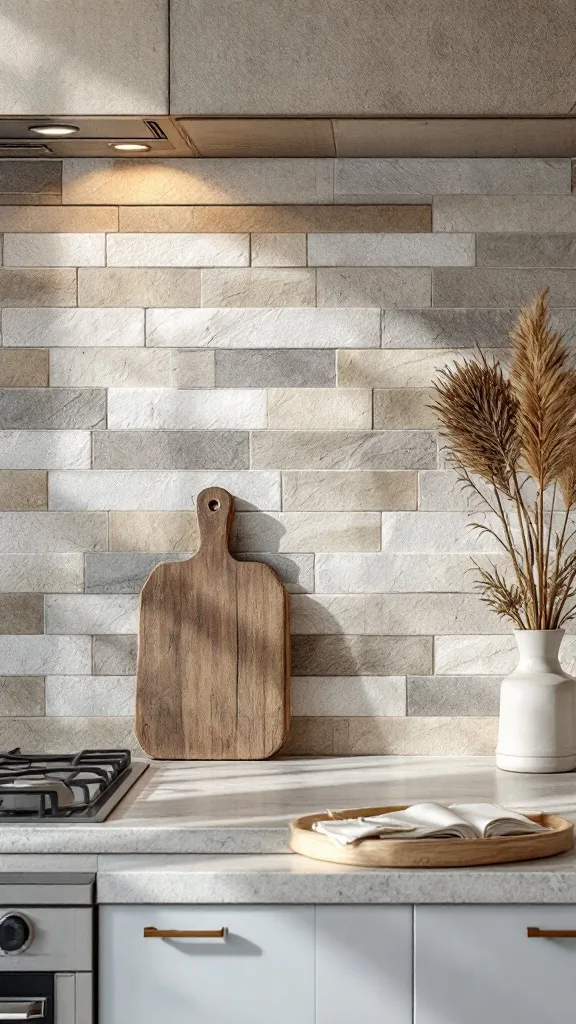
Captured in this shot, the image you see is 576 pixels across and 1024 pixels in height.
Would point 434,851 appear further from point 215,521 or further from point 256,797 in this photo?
point 215,521

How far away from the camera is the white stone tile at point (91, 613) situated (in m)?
2.23

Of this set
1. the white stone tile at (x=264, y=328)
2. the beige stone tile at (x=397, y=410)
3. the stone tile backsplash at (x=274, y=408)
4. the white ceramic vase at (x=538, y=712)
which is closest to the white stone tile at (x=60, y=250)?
the stone tile backsplash at (x=274, y=408)

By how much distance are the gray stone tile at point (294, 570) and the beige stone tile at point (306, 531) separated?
0.02 m

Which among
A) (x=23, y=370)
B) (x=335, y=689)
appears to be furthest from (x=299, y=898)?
Answer: (x=23, y=370)

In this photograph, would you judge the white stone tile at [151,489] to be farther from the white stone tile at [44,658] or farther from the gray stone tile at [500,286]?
the gray stone tile at [500,286]

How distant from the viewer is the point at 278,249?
87.6 inches

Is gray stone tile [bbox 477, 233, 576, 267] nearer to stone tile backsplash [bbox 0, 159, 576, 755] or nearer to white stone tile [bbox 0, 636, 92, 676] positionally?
stone tile backsplash [bbox 0, 159, 576, 755]

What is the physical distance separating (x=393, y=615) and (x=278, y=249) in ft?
2.46

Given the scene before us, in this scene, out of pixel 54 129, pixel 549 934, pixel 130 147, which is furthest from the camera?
pixel 130 147

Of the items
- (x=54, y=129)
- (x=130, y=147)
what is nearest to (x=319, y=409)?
(x=130, y=147)

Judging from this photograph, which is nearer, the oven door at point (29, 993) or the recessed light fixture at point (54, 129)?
the oven door at point (29, 993)

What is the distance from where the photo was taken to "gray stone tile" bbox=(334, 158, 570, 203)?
221 centimetres

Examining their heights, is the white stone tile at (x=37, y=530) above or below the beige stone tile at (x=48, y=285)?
below

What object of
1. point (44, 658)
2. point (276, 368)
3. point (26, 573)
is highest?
point (276, 368)
